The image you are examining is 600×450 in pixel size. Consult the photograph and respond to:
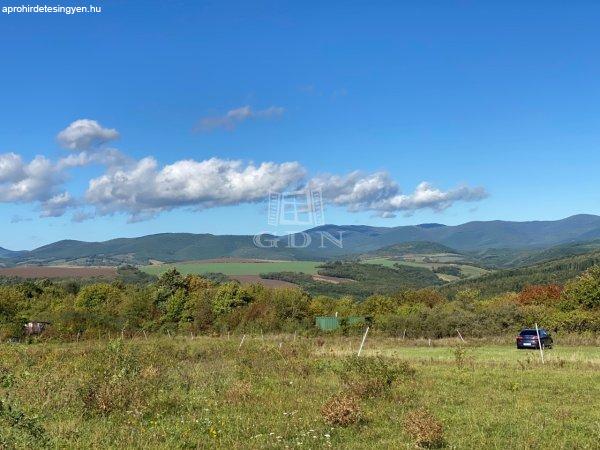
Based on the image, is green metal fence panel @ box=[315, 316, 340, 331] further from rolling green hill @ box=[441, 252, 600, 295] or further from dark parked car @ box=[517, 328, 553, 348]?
rolling green hill @ box=[441, 252, 600, 295]

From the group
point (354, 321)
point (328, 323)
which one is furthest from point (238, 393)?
point (354, 321)

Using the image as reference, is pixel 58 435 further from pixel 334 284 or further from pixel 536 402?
pixel 334 284

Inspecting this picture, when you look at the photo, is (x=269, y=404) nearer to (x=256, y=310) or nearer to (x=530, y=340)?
(x=530, y=340)

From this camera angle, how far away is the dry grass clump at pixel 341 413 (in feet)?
39.4

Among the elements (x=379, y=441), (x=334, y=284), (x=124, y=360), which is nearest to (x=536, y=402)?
(x=379, y=441)

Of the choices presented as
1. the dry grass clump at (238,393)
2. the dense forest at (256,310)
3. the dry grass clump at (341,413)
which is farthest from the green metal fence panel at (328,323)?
the dry grass clump at (341,413)

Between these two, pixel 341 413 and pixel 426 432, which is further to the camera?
pixel 341 413

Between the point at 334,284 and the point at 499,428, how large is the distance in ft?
449

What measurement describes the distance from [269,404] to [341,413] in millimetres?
3073

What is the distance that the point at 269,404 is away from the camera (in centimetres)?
1445

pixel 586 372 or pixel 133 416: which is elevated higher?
pixel 133 416

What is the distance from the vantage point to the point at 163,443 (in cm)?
1006

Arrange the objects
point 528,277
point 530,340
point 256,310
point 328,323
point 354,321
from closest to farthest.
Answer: point 530,340 < point 328,323 < point 354,321 < point 256,310 < point 528,277

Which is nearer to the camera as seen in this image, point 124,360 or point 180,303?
point 124,360
